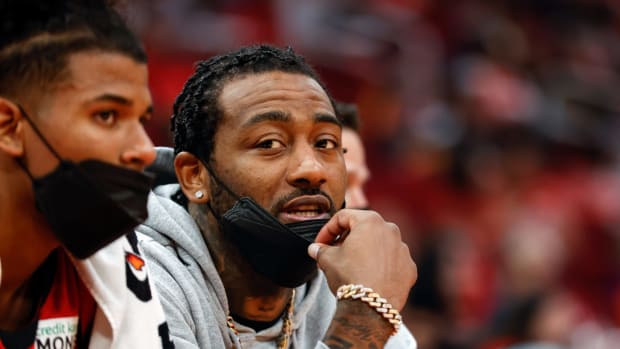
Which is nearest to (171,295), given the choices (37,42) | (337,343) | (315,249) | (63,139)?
(315,249)

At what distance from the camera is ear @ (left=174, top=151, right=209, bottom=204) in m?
2.92

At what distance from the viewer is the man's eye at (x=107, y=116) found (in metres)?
2.09

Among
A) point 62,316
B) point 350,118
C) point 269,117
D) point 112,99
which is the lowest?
point 62,316

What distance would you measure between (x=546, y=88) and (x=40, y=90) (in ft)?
27.2

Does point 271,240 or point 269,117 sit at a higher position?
point 269,117

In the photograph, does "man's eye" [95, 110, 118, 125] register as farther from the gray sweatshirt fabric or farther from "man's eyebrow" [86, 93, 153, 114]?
the gray sweatshirt fabric

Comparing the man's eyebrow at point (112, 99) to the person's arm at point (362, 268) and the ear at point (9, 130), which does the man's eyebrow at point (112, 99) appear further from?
the person's arm at point (362, 268)

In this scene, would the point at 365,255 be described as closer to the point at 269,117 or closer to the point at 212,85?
the point at 269,117

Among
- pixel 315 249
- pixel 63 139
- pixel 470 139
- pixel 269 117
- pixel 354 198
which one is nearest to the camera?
pixel 63 139

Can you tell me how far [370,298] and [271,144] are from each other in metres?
0.59

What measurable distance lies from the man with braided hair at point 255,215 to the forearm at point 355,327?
0.10 metres

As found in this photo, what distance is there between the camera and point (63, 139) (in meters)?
2.04

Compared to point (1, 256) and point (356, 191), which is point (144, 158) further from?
point (356, 191)

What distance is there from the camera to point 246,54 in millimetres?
2996
